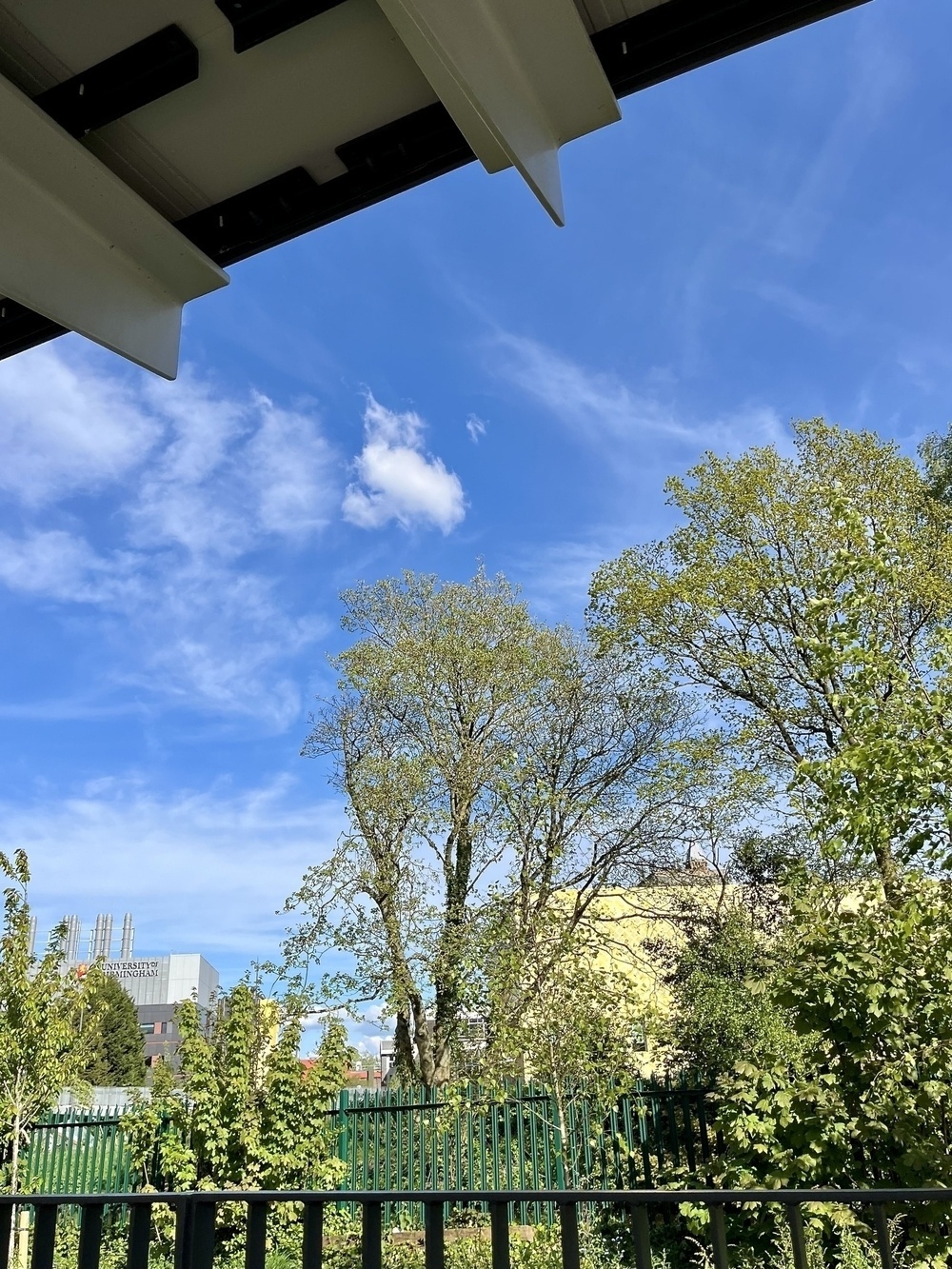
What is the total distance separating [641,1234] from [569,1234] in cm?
12

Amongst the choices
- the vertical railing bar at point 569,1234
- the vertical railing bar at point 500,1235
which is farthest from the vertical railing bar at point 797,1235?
the vertical railing bar at point 500,1235

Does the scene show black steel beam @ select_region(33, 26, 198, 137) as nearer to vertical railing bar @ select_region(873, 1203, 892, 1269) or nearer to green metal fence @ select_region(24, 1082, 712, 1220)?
vertical railing bar @ select_region(873, 1203, 892, 1269)

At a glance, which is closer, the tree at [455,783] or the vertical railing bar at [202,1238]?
the vertical railing bar at [202,1238]

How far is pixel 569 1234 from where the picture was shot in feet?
4.93

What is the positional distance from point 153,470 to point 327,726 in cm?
703

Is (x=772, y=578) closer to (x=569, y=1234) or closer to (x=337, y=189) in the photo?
(x=337, y=189)

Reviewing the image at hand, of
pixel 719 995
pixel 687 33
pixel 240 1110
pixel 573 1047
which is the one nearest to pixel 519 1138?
pixel 573 1047

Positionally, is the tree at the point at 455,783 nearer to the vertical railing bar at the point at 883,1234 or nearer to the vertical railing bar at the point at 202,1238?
the vertical railing bar at the point at 883,1234

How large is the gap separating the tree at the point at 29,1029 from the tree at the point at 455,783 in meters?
3.53

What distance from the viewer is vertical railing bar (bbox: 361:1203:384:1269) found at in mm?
1529

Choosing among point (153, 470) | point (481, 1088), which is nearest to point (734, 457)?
point (481, 1088)

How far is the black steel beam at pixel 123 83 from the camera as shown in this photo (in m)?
1.53

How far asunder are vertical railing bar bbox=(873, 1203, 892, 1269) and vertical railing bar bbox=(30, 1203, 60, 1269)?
1457 mm

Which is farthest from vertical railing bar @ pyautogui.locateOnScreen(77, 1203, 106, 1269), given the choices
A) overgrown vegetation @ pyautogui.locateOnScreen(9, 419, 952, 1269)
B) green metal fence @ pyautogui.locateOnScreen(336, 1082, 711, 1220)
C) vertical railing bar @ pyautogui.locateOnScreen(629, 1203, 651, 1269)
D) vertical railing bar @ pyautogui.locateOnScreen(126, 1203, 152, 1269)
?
green metal fence @ pyautogui.locateOnScreen(336, 1082, 711, 1220)
